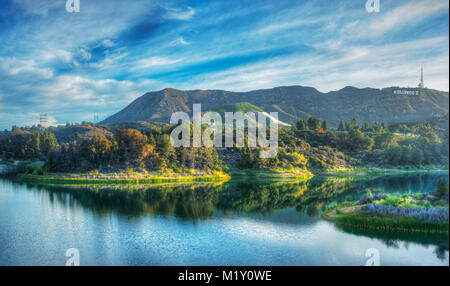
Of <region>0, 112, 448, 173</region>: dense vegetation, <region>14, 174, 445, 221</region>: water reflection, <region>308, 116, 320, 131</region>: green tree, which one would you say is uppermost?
<region>308, 116, 320, 131</region>: green tree

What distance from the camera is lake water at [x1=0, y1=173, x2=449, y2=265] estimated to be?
16578mm

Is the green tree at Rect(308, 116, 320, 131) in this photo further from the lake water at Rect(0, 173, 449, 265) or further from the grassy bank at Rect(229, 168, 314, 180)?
the lake water at Rect(0, 173, 449, 265)

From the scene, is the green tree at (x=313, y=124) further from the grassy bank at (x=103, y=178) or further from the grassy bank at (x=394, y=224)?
the grassy bank at (x=394, y=224)

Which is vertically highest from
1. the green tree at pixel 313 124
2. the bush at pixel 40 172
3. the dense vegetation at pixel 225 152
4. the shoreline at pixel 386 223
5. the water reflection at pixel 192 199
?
the green tree at pixel 313 124

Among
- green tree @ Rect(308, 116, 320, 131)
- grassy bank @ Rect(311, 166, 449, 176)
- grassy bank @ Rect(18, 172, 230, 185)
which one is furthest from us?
green tree @ Rect(308, 116, 320, 131)

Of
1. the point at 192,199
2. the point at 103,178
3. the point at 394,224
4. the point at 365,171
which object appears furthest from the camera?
the point at 365,171

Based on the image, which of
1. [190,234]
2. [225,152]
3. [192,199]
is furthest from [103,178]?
[190,234]

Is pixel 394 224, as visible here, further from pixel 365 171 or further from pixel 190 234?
pixel 365 171

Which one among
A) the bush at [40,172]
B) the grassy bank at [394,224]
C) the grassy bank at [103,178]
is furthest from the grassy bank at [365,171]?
the bush at [40,172]

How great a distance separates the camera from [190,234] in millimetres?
20875

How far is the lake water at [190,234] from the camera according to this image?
16578 millimetres

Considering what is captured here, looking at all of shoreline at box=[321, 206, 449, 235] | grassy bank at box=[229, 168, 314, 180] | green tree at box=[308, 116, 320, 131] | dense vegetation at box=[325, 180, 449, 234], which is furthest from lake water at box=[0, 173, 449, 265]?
green tree at box=[308, 116, 320, 131]

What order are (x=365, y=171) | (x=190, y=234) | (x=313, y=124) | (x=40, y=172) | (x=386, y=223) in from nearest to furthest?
(x=386, y=223), (x=190, y=234), (x=40, y=172), (x=365, y=171), (x=313, y=124)

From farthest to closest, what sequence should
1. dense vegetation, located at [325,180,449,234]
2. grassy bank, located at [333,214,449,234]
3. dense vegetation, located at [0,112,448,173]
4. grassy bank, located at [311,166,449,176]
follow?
grassy bank, located at [311,166,449,176] → dense vegetation, located at [0,112,448,173] → dense vegetation, located at [325,180,449,234] → grassy bank, located at [333,214,449,234]
